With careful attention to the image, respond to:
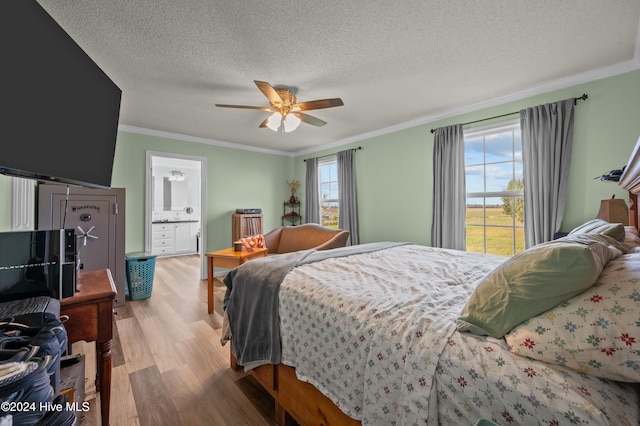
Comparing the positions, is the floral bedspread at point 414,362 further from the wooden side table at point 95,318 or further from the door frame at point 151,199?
the door frame at point 151,199

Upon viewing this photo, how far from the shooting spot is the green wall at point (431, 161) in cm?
225

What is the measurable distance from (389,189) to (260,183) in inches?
106

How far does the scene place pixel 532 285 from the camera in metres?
0.80

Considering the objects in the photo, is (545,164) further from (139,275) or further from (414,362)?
(139,275)

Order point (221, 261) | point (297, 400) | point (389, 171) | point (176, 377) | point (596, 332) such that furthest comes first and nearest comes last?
point (389, 171) < point (221, 261) < point (176, 377) < point (297, 400) < point (596, 332)

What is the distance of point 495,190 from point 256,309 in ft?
10.1

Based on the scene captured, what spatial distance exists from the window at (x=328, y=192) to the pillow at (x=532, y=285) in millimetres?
4082

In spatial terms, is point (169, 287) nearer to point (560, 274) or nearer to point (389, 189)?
point (389, 189)

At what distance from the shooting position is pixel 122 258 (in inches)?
126

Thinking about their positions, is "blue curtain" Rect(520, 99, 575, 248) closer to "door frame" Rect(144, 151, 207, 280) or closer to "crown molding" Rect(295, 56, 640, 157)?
"crown molding" Rect(295, 56, 640, 157)

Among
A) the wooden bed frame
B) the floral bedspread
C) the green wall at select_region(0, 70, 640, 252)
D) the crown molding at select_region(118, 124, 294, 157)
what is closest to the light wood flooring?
the wooden bed frame

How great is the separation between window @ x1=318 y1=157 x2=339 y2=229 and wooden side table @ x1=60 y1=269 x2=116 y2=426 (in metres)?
3.97

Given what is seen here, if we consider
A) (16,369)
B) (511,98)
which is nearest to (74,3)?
(16,369)

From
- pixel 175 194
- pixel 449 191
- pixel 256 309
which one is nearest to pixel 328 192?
pixel 449 191
